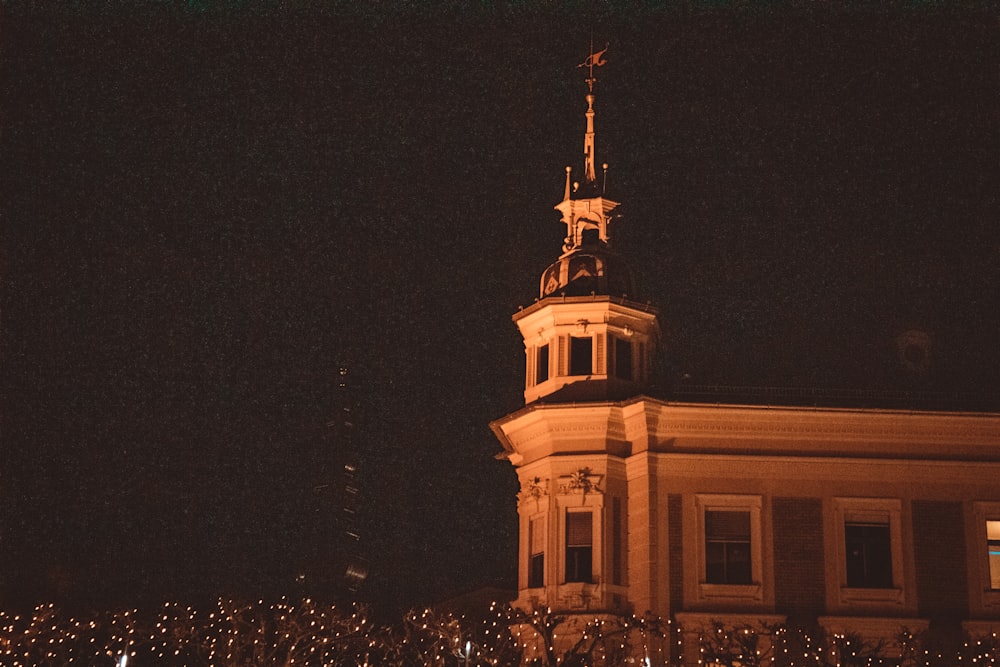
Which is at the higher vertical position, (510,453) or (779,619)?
(510,453)

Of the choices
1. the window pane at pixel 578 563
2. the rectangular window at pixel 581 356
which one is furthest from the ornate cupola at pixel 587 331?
the window pane at pixel 578 563

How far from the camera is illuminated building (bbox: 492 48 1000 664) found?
34.2m

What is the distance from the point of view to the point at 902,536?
34.8m

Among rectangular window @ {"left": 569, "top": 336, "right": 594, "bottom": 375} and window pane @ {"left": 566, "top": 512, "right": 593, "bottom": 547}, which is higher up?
rectangular window @ {"left": 569, "top": 336, "right": 594, "bottom": 375}

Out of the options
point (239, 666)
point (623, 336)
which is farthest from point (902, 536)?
point (239, 666)

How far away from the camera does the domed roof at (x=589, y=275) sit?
126 feet

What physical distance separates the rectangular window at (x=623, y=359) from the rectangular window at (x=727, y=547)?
176 inches

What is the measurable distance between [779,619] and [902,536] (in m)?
3.87

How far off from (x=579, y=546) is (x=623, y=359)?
5.39m

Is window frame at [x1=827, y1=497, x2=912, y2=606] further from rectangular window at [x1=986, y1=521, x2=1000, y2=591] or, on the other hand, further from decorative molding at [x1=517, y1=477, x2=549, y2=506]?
decorative molding at [x1=517, y1=477, x2=549, y2=506]

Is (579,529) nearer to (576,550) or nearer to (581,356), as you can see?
(576,550)

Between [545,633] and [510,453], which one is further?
[510,453]

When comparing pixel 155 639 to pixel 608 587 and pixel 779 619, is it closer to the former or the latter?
pixel 608 587

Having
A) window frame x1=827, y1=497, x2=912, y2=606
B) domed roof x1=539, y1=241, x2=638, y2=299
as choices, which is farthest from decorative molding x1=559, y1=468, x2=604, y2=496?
window frame x1=827, y1=497, x2=912, y2=606
